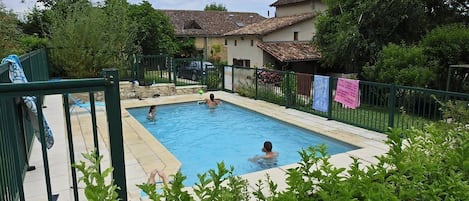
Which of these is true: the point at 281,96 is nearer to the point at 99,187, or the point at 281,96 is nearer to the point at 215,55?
the point at 99,187

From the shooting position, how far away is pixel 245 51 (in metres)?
23.2

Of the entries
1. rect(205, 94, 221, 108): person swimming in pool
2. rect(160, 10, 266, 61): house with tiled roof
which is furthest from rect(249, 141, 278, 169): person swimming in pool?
rect(160, 10, 266, 61): house with tiled roof

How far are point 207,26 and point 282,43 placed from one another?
14193 mm

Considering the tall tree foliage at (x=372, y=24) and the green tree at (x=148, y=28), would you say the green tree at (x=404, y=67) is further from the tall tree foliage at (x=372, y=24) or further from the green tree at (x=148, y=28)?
the green tree at (x=148, y=28)

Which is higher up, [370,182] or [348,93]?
[370,182]

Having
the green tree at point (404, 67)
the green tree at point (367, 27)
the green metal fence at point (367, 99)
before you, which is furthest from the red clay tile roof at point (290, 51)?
the green metal fence at point (367, 99)

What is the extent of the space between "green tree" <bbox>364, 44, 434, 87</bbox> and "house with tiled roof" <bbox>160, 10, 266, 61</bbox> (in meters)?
18.0

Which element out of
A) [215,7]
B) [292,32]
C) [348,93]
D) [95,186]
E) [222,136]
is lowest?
[222,136]

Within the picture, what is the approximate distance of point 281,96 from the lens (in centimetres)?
1127

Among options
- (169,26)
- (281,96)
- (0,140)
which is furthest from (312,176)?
(169,26)

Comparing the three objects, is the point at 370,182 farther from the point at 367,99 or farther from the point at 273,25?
the point at 273,25

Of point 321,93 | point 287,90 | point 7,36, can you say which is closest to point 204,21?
point 287,90

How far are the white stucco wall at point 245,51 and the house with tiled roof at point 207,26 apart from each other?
4.72 m

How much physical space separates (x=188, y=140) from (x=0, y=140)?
22.6 feet
